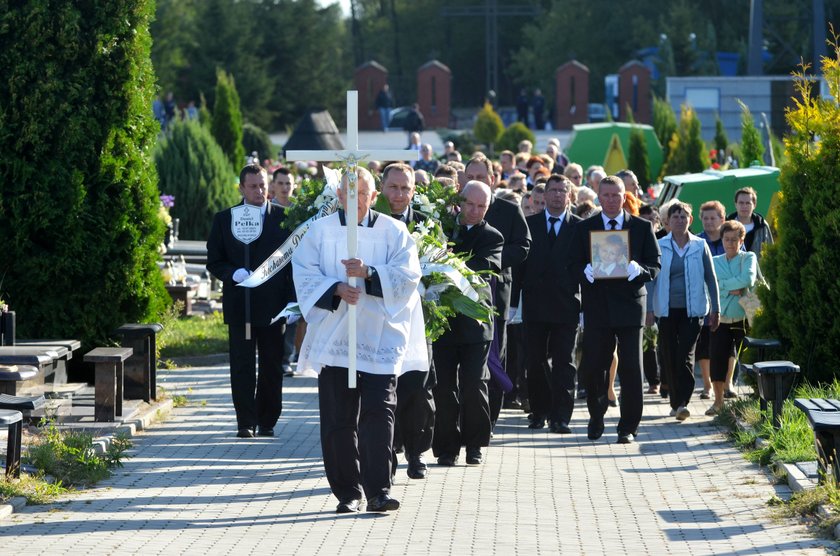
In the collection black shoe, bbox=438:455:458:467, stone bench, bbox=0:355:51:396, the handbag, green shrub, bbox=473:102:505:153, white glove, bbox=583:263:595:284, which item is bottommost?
black shoe, bbox=438:455:458:467

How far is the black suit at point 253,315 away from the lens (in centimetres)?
1156

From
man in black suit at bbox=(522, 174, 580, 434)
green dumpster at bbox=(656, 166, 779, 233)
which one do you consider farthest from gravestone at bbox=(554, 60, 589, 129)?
man in black suit at bbox=(522, 174, 580, 434)

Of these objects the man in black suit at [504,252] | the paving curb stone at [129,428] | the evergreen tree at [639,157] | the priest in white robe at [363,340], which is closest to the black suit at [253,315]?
the paving curb stone at [129,428]

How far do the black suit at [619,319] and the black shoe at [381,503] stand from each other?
11.0ft

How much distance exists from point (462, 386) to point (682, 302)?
3.09m

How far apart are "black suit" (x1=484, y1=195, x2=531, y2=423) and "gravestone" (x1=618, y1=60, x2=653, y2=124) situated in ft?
153

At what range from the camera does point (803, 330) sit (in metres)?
12.0

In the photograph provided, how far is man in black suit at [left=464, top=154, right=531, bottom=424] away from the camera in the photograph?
37.1 ft

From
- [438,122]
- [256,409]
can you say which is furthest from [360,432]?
[438,122]

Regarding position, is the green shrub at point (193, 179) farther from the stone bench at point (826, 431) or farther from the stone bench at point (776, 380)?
the stone bench at point (826, 431)

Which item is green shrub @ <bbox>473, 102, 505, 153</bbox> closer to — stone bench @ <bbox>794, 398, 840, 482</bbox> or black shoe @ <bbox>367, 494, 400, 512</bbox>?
stone bench @ <bbox>794, 398, 840, 482</bbox>

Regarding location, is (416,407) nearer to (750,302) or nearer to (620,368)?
(620,368)

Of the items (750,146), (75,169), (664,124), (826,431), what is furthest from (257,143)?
(826,431)

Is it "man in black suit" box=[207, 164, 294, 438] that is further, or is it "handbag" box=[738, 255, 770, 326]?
"handbag" box=[738, 255, 770, 326]
